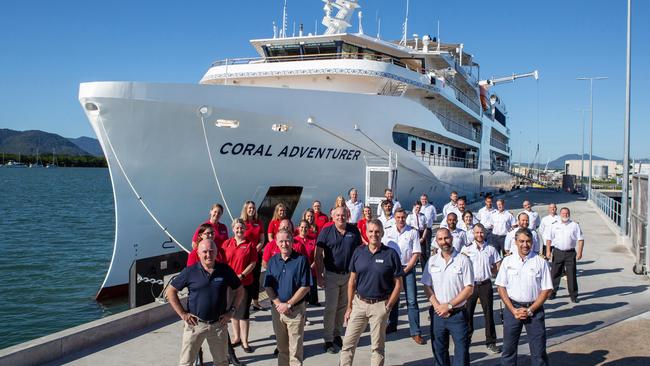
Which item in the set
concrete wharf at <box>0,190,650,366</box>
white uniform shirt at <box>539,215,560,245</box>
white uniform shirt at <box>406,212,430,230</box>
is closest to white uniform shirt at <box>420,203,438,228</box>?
white uniform shirt at <box>406,212,430,230</box>

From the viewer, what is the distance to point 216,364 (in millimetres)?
4160

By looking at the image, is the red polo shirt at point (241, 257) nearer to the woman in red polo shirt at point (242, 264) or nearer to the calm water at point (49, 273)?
the woman in red polo shirt at point (242, 264)

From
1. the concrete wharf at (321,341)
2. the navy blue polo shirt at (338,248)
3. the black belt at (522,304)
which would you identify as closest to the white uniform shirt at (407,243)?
the navy blue polo shirt at (338,248)

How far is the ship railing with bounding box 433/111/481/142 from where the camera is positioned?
21.7m

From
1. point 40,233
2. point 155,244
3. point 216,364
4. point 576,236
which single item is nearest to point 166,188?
point 155,244

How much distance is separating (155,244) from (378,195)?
19.0 ft

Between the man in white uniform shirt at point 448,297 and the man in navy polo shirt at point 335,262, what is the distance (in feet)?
3.96

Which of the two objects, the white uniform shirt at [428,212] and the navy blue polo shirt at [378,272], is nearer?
the navy blue polo shirt at [378,272]

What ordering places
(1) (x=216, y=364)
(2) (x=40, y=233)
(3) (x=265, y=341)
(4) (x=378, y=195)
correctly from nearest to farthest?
(1) (x=216, y=364)
(3) (x=265, y=341)
(4) (x=378, y=195)
(2) (x=40, y=233)

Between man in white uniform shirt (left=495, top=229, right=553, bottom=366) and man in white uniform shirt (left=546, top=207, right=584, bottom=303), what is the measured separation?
351 cm

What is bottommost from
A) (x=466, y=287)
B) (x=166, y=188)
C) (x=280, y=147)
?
(x=466, y=287)

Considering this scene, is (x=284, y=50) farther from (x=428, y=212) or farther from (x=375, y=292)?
(x=375, y=292)

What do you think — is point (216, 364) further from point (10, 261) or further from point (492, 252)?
point (10, 261)

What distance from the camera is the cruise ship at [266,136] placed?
10180mm
